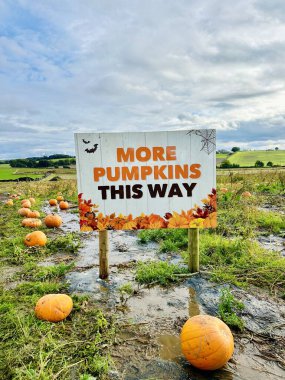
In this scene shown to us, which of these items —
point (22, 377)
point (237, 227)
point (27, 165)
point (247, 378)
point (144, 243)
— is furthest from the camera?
point (27, 165)

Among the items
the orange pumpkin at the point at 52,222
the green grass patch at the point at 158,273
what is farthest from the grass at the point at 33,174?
the green grass patch at the point at 158,273

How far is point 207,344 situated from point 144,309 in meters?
1.50

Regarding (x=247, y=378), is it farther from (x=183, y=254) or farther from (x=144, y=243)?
(x=144, y=243)

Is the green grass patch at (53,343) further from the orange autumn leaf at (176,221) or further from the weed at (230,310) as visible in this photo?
the orange autumn leaf at (176,221)

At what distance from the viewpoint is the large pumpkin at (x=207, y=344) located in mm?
3221

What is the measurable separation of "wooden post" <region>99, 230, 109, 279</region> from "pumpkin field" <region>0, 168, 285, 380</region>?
0.17m

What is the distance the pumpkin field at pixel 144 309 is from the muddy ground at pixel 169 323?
0.01 metres

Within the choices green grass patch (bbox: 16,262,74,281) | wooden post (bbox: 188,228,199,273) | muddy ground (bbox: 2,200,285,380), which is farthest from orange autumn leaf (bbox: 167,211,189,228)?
green grass patch (bbox: 16,262,74,281)

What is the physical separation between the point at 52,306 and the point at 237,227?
20.4 ft

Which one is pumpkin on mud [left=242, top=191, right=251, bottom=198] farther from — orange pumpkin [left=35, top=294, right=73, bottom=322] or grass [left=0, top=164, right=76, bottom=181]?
grass [left=0, top=164, right=76, bottom=181]

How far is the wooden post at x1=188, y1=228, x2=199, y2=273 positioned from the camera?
5740mm

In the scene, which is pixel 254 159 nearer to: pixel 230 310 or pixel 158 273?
pixel 158 273

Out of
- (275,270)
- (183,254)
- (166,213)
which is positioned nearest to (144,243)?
(183,254)

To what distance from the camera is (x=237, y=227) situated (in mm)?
8875
